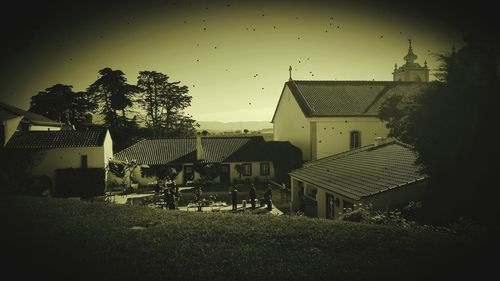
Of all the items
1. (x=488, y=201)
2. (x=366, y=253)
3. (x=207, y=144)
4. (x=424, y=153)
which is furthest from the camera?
(x=207, y=144)

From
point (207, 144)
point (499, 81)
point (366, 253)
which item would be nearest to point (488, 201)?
point (499, 81)

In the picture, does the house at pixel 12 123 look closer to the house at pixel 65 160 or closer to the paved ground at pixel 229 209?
the house at pixel 65 160

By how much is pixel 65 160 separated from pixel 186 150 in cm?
1211

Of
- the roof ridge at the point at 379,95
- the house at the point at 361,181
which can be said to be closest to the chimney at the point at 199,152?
the house at the point at 361,181

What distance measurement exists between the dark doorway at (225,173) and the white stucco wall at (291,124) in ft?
28.3

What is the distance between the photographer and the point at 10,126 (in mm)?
30797

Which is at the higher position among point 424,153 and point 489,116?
point 489,116

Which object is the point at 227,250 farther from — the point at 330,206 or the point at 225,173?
the point at 225,173

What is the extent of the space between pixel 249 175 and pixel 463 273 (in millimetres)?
28881

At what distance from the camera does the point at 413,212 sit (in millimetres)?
13008

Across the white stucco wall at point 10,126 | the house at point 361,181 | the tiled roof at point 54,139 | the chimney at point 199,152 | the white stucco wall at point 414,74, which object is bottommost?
the house at point 361,181

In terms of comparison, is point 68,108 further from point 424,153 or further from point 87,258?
point 424,153

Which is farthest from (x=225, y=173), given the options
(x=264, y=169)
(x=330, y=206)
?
(x=330, y=206)

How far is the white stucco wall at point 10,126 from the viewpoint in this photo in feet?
98.3
